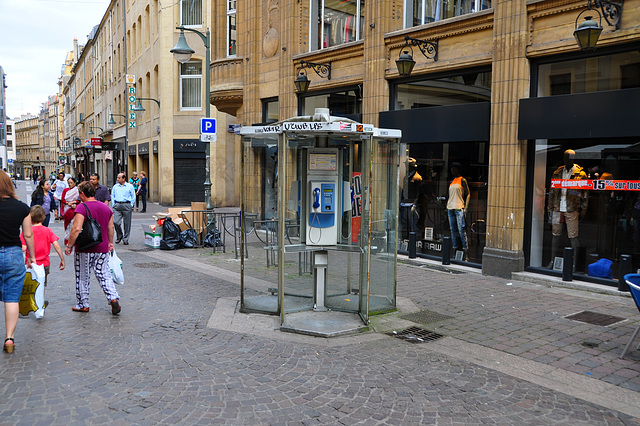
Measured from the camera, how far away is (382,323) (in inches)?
275

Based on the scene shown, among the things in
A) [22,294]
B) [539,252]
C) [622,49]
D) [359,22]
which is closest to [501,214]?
[539,252]

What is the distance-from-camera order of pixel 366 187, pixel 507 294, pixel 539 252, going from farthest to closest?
1. pixel 539 252
2. pixel 507 294
3. pixel 366 187

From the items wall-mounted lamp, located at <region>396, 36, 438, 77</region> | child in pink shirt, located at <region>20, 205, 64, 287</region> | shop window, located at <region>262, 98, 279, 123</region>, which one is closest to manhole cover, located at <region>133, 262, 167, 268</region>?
child in pink shirt, located at <region>20, 205, 64, 287</region>

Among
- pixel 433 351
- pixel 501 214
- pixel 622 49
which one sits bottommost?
pixel 433 351

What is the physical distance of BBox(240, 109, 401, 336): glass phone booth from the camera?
689cm

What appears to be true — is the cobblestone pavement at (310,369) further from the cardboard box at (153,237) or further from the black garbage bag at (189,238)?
the black garbage bag at (189,238)

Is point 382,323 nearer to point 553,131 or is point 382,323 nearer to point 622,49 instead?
point 553,131

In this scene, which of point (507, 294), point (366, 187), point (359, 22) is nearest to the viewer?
point (366, 187)

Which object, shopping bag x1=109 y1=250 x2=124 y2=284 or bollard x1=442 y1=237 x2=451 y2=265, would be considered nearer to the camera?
shopping bag x1=109 y1=250 x2=124 y2=284

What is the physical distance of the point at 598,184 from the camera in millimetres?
8945

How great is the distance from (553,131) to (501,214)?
5.86 ft

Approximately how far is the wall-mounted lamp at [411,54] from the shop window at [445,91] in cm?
59

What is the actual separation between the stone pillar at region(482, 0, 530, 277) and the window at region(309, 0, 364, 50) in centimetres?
466

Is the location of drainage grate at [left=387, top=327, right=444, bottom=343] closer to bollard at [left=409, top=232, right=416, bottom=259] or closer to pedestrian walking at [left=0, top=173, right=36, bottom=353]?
pedestrian walking at [left=0, top=173, right=36, bottom=353]
